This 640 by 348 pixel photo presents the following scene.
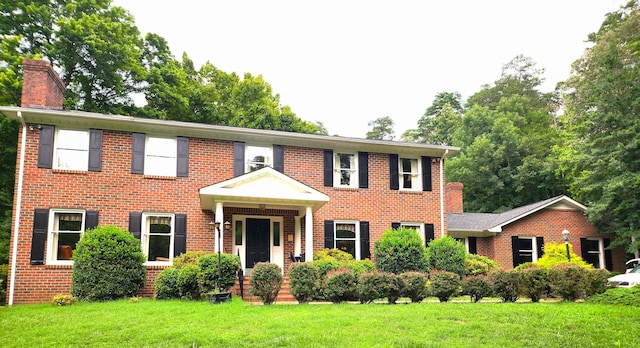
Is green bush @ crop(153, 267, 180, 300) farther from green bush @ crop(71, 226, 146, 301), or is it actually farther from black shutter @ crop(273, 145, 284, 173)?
black shutter @ crop(273, 145, 284, 173)

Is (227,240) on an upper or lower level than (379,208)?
lower

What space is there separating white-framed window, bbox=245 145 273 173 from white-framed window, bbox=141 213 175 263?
3222mm

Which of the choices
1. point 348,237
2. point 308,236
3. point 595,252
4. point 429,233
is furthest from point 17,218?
point 595,252

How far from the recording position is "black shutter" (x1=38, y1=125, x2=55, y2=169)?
615 inches

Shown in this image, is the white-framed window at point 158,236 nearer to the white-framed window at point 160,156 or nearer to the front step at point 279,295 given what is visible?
the white-framed window at point 160,156

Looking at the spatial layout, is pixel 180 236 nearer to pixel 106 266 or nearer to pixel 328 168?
pixel 106 266

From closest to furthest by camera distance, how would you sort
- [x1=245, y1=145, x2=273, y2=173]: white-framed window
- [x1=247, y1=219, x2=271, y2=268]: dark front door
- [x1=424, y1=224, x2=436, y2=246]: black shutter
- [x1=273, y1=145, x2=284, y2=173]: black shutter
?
[x1=247, y1=219, x2=271, y2=268]: dark front door, [x1=245, y1=145, x2=273, y2=173]: white-framed window, [x1=273, y1=145, x2=284, y2=173]: black shutter, [x1=424, y1=224, x2=436, y2=246]: black shutter

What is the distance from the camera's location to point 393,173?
1956cm

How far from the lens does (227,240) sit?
1708 cm

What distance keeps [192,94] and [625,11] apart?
26.6 m

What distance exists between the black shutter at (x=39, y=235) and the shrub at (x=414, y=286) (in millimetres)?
10601

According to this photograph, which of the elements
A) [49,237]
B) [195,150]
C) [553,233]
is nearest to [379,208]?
[195,150]

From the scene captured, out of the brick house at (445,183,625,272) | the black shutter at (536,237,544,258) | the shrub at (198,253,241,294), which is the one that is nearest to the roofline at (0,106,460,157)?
the brick house at (445,183,625,272)

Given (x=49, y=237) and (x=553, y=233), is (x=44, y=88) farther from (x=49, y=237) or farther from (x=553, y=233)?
(x=553, y=233)
